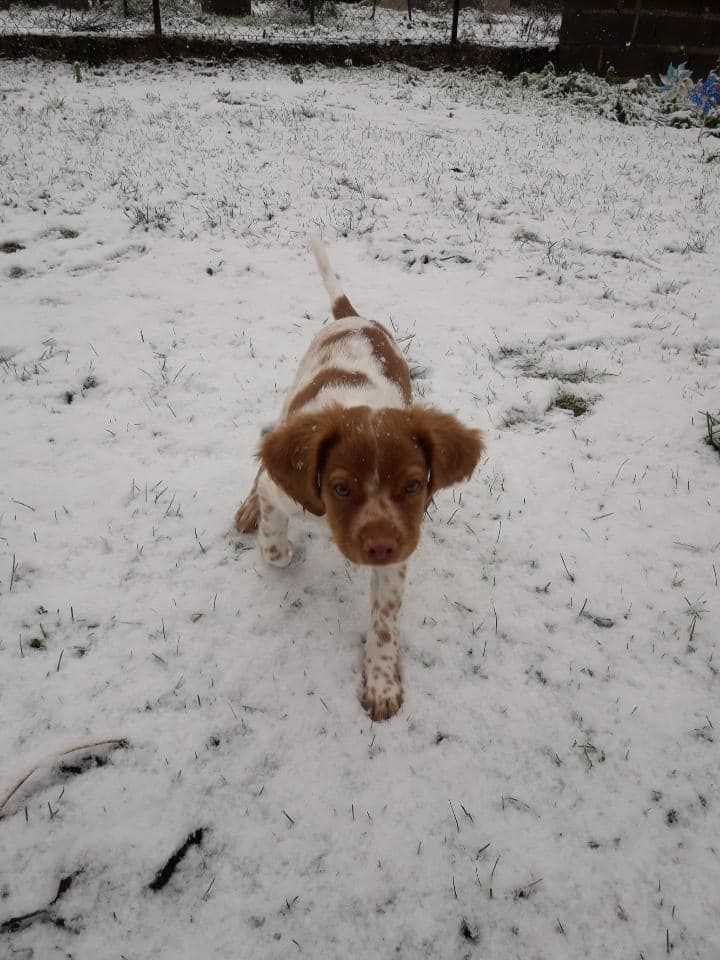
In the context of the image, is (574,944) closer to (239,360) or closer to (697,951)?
(697,951)

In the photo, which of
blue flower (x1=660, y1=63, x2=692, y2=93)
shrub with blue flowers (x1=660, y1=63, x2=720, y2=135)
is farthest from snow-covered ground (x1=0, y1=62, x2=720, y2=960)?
blue flower (x1=660, y1=63, x2=692, y2=93)

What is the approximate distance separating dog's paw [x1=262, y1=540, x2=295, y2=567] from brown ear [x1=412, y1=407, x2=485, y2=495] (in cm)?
97

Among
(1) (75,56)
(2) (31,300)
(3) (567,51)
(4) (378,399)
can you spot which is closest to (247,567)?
(4) (378,399)

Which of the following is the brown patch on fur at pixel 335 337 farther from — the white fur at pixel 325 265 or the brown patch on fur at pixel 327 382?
the white fur at pixel 325 265

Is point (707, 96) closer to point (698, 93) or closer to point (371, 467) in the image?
point (698, 93)

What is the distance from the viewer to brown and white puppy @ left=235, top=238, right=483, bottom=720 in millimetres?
2039

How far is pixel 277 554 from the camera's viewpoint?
2855mm

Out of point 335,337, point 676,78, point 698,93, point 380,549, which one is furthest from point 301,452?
point 676,78

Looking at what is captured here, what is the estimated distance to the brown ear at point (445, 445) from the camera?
84.4 inches

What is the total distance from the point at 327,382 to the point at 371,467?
73cm

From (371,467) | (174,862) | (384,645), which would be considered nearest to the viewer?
(174,862)

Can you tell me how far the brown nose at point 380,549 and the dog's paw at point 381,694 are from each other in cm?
69

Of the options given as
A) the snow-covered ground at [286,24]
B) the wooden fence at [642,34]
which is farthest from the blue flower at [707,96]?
the snow-covered ground at [286,24]

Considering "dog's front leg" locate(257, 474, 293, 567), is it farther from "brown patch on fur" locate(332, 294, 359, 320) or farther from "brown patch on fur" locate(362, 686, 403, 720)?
"brown patch on fur" locate(332, 294, 359, 320)
